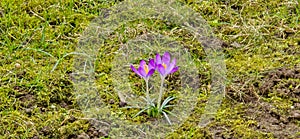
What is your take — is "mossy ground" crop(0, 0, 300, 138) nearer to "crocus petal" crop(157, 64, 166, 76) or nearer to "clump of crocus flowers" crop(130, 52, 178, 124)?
"clump of crocus flowers" crop(130, 52, 178, 124)

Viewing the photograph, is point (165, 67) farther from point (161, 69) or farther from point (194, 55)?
point (194, 55)

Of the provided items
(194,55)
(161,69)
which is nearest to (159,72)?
(161,69)

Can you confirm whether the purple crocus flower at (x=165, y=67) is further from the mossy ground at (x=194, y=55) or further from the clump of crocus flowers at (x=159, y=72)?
the mossy ground at (x=194, y=55)

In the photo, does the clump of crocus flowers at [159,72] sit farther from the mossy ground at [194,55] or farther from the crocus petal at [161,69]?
the mossy ground at [194,55]

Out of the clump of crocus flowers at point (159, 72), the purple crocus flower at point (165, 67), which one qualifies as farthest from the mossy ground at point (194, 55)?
the purple crocus flower at point (165, 67)

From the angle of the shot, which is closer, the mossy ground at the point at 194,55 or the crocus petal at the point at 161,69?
the crocus petal at the point at 161,69
